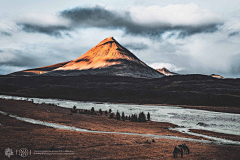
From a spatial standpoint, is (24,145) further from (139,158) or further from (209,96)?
(209,96)

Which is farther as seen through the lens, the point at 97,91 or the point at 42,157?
the point at 97,91

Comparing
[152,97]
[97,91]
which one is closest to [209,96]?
[152,97]

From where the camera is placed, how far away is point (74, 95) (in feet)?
457

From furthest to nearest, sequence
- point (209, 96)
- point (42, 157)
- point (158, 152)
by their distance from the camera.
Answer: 1. point (209, 96)
2. point (158, 152)
3. point (42, 157)

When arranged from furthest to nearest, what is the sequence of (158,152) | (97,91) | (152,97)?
1. (97,91)
2. (152,97)
3. (158,152)

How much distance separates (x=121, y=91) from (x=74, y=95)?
3534 centimetres

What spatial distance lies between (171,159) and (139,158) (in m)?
2.58

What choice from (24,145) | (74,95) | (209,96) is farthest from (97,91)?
(24,145)

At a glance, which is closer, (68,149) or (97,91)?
(68,149)

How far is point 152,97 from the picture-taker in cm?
12075

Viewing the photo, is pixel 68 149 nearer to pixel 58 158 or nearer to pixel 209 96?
pixel 58 158

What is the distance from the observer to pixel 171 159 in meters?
14.9

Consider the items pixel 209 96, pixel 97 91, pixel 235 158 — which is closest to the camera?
pixel 235 158

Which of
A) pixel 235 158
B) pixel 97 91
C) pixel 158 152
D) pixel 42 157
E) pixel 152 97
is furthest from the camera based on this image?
pixel 97 91
